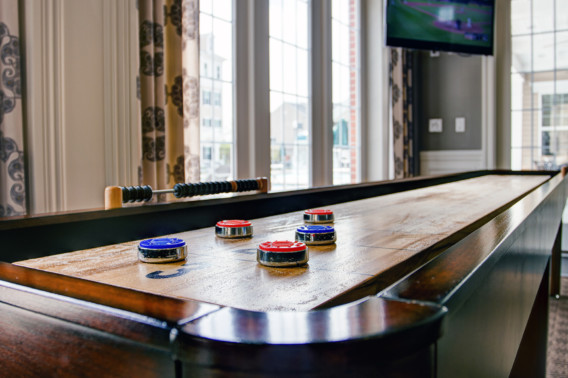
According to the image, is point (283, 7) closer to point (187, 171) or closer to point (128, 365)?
point (187, 171)

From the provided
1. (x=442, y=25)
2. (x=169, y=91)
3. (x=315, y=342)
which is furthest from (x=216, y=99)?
(x=315, y=342)

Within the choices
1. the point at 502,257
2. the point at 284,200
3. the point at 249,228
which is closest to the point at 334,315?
the point at 502,257

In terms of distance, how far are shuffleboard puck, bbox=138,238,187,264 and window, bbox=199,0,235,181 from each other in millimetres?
2095

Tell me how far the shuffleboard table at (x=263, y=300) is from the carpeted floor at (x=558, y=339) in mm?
1475

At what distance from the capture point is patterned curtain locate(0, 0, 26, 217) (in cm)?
174

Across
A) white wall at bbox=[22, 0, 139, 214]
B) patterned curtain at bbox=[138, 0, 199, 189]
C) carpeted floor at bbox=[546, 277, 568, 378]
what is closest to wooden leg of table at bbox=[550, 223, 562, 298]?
carpeted floor at bbox=[546, 277, 568, 378]

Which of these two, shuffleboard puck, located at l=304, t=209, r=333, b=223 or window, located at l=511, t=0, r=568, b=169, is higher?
window, located at l=511, t=0, r=568, b=169

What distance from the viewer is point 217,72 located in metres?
2.87

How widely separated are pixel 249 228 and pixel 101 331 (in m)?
0.55

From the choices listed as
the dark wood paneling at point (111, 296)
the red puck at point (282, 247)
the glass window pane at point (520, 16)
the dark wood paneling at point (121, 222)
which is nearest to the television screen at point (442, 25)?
the glass window pane at point (520, 16)

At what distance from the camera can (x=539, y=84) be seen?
4680mm

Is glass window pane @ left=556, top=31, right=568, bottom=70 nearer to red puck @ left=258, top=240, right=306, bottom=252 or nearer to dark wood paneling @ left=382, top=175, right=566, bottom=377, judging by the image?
dark wood paneling @ left=382, top=175, right=566, bottom=377

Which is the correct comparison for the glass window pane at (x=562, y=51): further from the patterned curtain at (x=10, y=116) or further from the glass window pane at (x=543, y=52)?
the patterned curtain at (x=10, y=116)

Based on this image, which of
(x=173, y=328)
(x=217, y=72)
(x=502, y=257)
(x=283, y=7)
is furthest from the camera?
(x=283, y=7)
